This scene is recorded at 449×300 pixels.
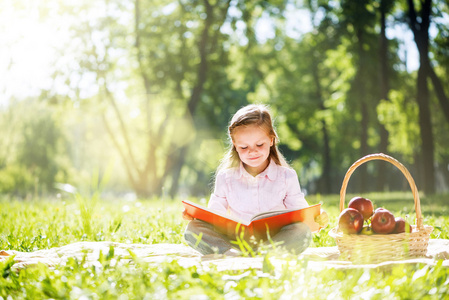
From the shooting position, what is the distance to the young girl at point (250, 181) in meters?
3.94

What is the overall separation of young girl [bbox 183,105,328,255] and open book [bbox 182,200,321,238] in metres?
0.16

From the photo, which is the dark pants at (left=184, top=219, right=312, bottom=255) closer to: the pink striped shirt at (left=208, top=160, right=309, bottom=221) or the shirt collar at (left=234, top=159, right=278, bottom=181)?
the pink striped shirt at (left=208, top=160, right=309, bottom=221)

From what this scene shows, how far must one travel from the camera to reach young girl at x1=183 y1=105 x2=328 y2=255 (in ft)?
12.9

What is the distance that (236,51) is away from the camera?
795 inches

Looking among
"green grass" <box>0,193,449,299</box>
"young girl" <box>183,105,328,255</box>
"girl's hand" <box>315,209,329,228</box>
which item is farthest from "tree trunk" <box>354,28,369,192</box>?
"green grass" <box>0,193,449,299</box>

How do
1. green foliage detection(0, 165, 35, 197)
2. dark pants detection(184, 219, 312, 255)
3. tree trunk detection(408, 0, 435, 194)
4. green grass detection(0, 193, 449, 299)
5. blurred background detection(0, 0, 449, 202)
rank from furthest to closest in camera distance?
1. green foliage detection(0, 165, 35, 197)
2. blurred background detection(0, 0, 449, 202)
3. tree trunk detection(408, 0, 435, 194)
4. dark pants detection(184, 219, 312, 255)
5. green grass detection(0, 193, 449, 299)

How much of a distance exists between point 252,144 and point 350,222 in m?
1.04

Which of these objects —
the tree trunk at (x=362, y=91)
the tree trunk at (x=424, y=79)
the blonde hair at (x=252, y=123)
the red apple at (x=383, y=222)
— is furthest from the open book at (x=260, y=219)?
the tree trunk at (x=362, y=91)

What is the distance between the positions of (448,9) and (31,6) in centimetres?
1302

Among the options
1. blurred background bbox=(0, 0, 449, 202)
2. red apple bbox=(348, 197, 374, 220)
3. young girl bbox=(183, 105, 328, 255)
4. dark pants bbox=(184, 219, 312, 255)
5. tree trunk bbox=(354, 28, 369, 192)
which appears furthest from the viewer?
tree trunk bbox=(354, 28, 369, 192)

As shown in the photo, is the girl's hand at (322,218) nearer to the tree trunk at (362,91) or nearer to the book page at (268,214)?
the book page at (268,214)

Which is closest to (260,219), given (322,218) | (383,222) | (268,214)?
(268,214)

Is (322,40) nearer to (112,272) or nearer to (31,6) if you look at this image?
(31,6)

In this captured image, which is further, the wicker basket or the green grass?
the wicker basket
